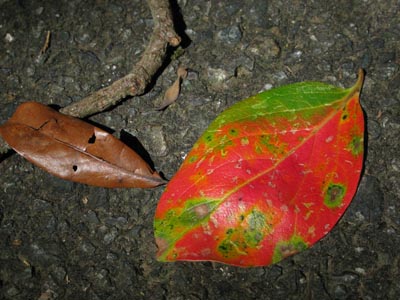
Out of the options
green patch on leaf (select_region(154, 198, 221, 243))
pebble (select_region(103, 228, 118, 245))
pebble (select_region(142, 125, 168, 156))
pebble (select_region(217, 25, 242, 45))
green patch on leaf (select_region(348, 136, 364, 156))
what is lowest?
pebble (select_region(103, 228, 118, 245))

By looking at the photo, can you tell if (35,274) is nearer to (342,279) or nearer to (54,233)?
(54,233)

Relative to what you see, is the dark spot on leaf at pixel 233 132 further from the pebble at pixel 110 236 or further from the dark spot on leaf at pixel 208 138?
the pebble at pixel 110 236

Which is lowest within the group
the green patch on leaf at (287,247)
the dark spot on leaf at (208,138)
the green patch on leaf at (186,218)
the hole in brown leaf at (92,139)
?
the green patch on leaf at (287,247)

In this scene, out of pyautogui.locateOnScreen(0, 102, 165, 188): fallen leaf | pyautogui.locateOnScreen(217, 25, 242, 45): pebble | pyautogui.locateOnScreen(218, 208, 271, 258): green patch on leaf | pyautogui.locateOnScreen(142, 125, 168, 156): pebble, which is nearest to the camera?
pyautogui.locateOnScreen(218, 208, 271, 258): green patch on leaf

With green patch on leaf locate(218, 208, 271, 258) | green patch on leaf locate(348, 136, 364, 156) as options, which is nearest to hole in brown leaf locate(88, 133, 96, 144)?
green patch on leaf locate(218, 208, 271, 258)

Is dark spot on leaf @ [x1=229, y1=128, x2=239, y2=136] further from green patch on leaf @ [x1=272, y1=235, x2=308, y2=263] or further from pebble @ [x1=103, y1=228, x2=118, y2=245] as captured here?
pebble @ [x1=103, y1=228, x2=118, y2=245]

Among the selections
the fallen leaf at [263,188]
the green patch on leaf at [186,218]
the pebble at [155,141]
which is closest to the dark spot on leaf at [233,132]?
the fallen leaf at [263,188]

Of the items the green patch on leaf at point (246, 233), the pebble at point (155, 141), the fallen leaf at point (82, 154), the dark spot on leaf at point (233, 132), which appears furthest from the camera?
the pebble at point (155, 141)

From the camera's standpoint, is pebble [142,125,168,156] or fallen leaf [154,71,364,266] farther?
pebble [142,125,168,156]

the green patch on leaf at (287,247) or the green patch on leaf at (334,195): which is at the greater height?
the green patch on leaf at (334,195)
